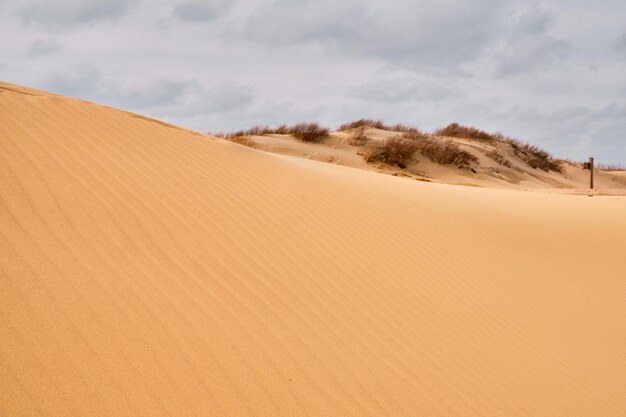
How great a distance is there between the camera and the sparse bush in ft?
73.0

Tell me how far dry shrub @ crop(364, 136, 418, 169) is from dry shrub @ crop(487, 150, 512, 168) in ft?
18.8

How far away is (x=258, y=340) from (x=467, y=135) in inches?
1055

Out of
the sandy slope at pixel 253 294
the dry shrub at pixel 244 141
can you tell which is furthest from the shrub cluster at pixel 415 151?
the sandy slope at pixel 253 294

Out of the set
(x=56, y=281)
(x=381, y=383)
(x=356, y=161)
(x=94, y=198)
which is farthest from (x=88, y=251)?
(x=356, y=161)

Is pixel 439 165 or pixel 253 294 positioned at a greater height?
pixel 439 165

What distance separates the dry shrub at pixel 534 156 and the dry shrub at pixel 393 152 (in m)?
9.24

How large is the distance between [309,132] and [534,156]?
13.3m

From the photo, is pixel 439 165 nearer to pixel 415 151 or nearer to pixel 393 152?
pixel 415 151

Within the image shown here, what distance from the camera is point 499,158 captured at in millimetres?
26891

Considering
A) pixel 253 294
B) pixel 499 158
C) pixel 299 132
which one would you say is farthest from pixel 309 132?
pixel 253 294

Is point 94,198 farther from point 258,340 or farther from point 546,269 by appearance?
point 546,269

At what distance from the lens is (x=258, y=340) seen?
398 centimetres

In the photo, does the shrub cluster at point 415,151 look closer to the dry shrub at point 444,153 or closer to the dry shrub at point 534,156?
Result: the dry shrub at point 444,153

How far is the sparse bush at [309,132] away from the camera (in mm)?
22250
